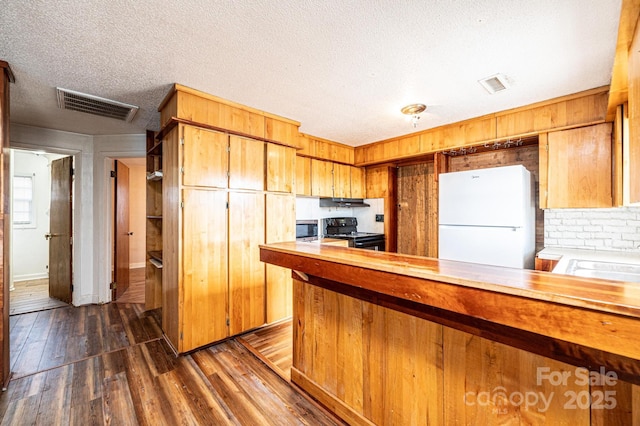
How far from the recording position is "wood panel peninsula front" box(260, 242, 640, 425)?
31.1 inches

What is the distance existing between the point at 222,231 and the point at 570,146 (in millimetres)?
3537

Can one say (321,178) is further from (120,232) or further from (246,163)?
(120,232)

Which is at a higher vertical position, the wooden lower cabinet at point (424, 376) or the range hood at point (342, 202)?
the range hood at point (342, 202)

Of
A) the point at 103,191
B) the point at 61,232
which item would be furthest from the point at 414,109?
the point at 61,232

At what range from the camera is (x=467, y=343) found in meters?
1.17

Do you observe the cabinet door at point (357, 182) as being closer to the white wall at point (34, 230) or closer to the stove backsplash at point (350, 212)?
the stove backsplash at point (350, 212)

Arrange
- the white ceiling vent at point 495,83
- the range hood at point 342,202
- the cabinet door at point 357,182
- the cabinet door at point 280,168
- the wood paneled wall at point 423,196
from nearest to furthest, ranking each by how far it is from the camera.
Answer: the white ceiling vent at point 495,83 → the cabinet door at point 280,168 → the wood paneled wall at point 423,196 → the range hood at point 342,202 → the cabinet door at point 357,182

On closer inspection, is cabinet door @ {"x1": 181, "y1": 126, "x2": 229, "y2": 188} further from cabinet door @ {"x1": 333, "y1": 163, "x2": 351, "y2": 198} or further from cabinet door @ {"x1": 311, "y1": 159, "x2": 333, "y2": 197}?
cabinet door @ {"x1": 333, "y1": 163, "x2": 351, "y2": 198}

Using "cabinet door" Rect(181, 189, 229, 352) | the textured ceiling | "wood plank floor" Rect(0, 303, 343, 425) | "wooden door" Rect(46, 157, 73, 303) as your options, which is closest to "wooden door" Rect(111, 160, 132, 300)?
"wooden door" Rect(46, 157, 73, 303)

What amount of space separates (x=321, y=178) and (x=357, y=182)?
806 mm

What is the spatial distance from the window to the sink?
763 centimetres

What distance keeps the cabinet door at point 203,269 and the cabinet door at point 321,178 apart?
1649 millimetres

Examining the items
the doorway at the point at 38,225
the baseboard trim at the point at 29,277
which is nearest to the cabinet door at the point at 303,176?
the doorway at the point at 38,225

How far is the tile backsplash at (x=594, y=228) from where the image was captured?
8.31ft
